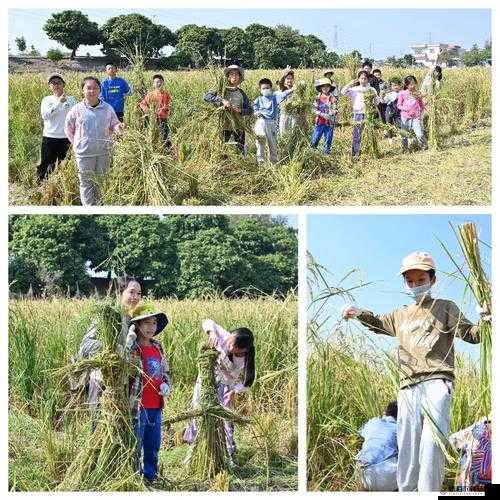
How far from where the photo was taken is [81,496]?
7691 mm

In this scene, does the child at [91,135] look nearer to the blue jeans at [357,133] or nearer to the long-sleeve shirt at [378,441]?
the blue jeans at [357,133]

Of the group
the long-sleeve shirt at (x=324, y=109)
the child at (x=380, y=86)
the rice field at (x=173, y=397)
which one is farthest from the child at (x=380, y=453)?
the child at (x=380, y=86)

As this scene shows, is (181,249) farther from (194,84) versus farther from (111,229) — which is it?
(194,84)

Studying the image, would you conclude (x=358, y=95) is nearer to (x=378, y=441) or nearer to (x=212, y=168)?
(x=212, y=168)

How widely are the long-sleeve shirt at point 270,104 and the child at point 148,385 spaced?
3.12 metres

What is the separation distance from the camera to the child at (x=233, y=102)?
979 cm

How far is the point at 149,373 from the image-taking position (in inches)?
299

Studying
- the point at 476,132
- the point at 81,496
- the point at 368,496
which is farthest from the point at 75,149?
the point at 476,132

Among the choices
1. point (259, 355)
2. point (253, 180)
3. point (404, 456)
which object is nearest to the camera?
point (404, 456)

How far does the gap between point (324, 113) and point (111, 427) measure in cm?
454

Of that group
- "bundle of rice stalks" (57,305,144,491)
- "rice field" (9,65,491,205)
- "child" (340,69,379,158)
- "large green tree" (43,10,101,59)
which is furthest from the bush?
"bundle of rice stalks" (57,305,144,491)

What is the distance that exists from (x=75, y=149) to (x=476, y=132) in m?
5.32

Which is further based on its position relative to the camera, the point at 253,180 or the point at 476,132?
the point at 476,132

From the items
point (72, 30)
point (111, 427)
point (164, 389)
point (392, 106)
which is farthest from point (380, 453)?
point (72, 30)
